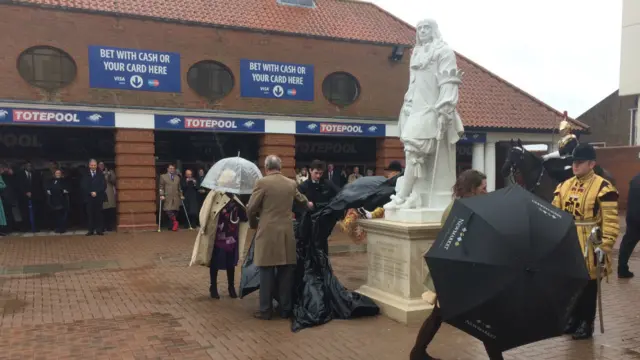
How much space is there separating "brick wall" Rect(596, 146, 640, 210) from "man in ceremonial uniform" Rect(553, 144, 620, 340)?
1866 cm

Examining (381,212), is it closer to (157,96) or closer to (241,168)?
(241,168)

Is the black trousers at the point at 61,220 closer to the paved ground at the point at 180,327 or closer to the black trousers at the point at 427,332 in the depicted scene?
the paved ground at the point at 180,327

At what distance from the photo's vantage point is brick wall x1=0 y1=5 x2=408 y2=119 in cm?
1396

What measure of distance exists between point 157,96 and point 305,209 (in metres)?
10.6

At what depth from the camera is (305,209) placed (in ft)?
20.8

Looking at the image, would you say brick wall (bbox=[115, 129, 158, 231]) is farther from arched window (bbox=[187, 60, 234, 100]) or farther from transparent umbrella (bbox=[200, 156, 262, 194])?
transparent umbrella (bbox=[200, 156, 262, 194])

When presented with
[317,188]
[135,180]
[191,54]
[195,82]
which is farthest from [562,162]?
[135,180]

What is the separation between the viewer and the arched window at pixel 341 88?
58.4ft

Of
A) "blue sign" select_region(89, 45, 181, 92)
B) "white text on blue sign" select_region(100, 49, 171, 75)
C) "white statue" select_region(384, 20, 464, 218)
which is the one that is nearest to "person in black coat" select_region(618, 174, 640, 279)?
"white statue" select_region(384, 20, 464, 218)

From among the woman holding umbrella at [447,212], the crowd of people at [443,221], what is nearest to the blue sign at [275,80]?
the crowd of people at [443,221]

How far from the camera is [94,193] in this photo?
44.9ft

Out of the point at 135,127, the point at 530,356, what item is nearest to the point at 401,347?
the point at 530,356

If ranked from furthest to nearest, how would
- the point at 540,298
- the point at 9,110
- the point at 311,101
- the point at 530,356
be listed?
1. the point at 311,101
2. the point at 9,110
3. the point at 530,356
4. the point at 540,298

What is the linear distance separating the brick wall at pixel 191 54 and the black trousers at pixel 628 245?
35.1ft
